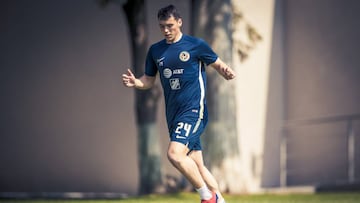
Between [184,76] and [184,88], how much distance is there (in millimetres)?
109

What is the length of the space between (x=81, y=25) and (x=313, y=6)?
5199 millimetres

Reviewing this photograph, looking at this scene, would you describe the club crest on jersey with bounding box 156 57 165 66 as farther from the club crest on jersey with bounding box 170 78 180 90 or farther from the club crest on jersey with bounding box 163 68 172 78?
the club crest on jersey with bounding box 170 78 180 90

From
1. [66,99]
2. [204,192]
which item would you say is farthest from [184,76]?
[66,99]

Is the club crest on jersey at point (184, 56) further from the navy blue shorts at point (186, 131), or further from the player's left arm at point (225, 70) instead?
the navy blue shorts at point (186, 131)

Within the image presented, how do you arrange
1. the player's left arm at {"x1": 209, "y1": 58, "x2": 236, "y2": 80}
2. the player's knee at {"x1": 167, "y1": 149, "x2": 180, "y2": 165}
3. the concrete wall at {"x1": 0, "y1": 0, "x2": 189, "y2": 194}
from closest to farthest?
the player's knee at {"x1": 167, "y1": 149, "x2": 180, "y2": 165} < the player's left arm at {"x1": 209, "y1": 58, "x2": 236, "y2": 80} < the concrete wall at {"x1": 0, "y1": 0, "x2": 189, "y2": 194}

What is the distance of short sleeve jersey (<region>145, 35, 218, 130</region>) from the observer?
328 inches

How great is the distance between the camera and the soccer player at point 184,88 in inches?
326

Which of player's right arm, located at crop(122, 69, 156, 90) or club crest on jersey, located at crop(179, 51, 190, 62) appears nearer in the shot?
club crest on jersey, located at crop(179, 51, 190, 62)

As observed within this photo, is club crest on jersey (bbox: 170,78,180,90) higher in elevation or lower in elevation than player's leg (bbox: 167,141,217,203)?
higher

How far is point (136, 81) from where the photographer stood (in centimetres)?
868

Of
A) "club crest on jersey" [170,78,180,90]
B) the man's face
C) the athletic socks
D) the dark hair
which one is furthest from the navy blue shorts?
the dark hair

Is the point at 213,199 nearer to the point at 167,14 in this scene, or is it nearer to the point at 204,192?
the point at 204,192

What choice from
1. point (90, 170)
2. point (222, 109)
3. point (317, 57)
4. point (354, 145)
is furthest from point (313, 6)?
point (90, 170)

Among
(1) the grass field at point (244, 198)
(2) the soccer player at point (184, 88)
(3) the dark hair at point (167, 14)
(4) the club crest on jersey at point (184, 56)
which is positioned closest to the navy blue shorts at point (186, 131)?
(2) the soccer player at point (184, 88)
